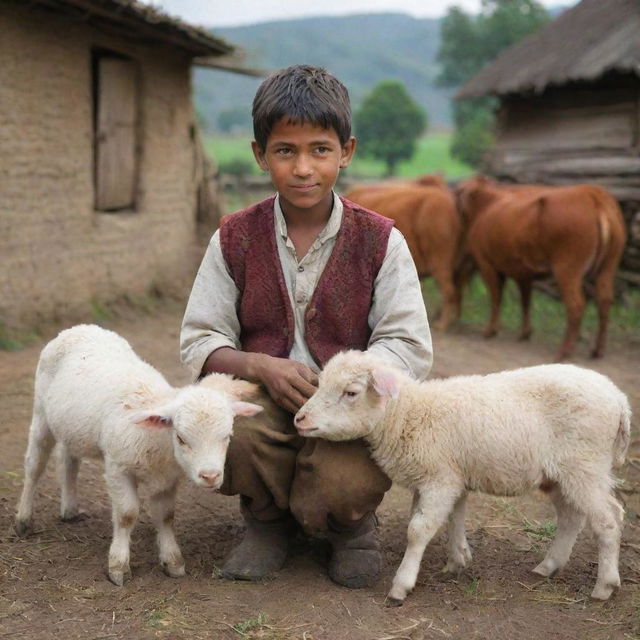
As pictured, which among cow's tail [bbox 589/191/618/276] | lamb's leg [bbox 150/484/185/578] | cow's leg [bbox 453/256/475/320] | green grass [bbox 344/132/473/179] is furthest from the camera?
green grass [bbox 344/132/473/179]

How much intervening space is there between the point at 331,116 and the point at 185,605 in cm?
199

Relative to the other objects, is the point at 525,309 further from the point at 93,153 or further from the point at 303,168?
the point at 303,168

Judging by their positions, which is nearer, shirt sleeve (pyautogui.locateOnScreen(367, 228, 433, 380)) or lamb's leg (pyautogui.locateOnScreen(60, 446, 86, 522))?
shirt sleeve (pyautogui.locateOnScreen(367, 228, 433, 380))

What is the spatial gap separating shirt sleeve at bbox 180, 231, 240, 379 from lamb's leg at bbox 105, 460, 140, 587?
21.9 inches

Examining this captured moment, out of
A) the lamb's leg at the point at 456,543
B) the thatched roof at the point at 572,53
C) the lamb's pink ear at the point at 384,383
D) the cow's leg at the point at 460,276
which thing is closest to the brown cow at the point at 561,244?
the cow's leg at the point at 460,276

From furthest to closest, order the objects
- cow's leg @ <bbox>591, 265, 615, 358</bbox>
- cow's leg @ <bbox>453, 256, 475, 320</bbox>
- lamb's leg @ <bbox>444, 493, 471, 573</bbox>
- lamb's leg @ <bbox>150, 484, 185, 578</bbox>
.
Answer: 1. cow's leg @ <bbox>453, 256, 475, 320</bbox>
2. cow's leg @ <bbox>591, 265, 615, 358</bbox>
3. lamb's leg @ <bbox>444, 493, 471, 573</bbox>
4. lamb's leg @ <bbox>150, 484, 185, 578</bbox>

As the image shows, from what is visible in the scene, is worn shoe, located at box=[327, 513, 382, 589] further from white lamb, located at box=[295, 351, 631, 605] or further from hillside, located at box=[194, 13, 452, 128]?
hillside, located at box=[194, 13, 452, 128]

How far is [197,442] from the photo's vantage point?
2994mm

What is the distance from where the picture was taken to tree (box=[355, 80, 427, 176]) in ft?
212

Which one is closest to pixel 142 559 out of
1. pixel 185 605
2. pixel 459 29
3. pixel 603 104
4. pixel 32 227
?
pixel 185 605

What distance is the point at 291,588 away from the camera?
334cm

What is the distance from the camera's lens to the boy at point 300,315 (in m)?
3.33

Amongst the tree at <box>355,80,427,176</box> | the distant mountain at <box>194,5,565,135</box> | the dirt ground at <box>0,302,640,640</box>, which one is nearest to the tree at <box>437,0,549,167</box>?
the tree at <box>355,80,427,176</box>

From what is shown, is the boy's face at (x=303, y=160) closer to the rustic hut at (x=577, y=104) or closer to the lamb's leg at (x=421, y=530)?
the lamb's leg at (x=421, y=530)
